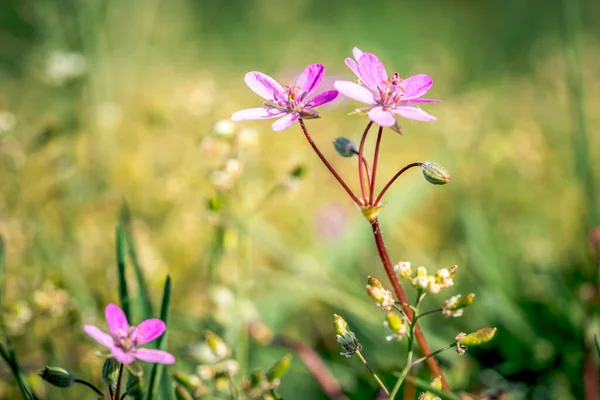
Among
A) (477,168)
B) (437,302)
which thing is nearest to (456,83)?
(477,168)

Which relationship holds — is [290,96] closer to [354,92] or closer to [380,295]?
[354,92]

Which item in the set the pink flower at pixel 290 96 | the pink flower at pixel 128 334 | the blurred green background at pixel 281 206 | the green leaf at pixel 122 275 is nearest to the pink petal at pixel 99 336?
the pink flower at pixel 128 334

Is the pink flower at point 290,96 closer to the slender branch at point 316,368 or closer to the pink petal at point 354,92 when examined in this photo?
the pink petal at point 354,92

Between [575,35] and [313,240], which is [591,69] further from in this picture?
[313,240]

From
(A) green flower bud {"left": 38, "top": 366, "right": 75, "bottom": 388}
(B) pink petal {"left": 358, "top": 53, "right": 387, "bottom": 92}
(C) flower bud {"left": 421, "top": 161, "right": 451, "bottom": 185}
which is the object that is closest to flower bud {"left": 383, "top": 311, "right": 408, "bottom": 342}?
(C) flower bud {"left": 421, "top": 161, "right": 451, "bottom": 185}

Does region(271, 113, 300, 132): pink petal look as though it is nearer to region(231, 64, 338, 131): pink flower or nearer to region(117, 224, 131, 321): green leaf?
region(231, 64, 338, 131): pink flower

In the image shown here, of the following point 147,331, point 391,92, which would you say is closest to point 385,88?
point 391,92
